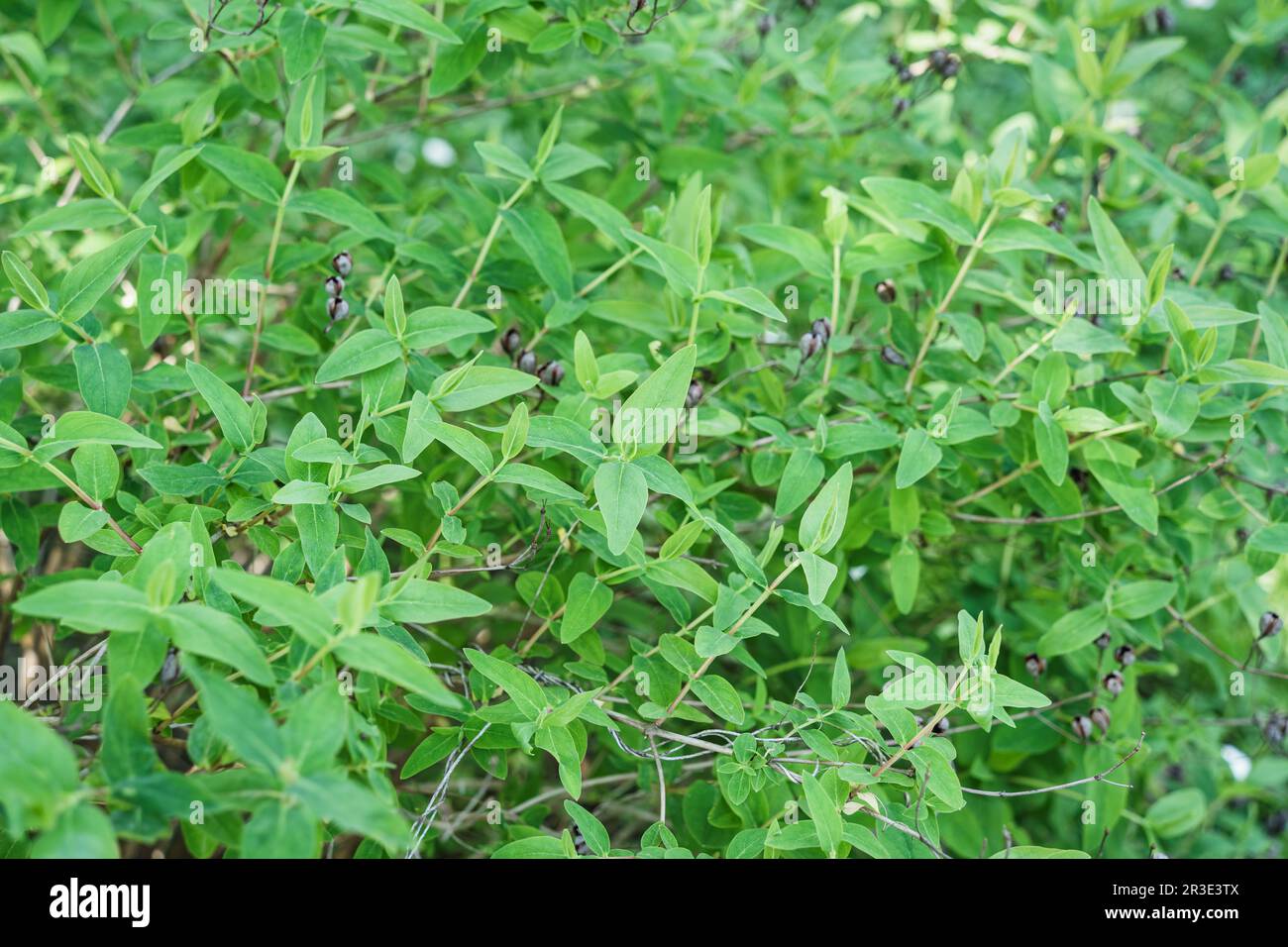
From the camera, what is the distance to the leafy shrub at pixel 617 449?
99cm

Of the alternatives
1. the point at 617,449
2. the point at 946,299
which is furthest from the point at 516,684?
the point at 946,299

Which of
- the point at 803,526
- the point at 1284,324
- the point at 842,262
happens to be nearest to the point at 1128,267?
the point at 1284,324

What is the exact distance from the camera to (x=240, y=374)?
1.36 m

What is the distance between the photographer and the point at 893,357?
1.42 metres

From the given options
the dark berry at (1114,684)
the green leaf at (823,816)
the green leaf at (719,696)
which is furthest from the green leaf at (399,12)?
the dark berry at (1114,684)

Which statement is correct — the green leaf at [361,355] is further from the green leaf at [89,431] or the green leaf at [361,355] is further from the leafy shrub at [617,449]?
the green leaf at [89,431]

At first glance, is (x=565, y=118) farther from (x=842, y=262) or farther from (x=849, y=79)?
(x=842, y=262)

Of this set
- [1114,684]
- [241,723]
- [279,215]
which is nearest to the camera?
[241,723]

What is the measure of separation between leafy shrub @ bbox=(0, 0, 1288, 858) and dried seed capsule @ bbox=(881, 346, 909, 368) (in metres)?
0.02

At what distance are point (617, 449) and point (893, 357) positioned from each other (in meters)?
0.53

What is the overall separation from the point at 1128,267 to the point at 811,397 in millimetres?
422

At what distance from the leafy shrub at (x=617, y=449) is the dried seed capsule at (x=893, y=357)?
0.06 feet

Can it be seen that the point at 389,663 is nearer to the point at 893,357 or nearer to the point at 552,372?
the point at 552,372

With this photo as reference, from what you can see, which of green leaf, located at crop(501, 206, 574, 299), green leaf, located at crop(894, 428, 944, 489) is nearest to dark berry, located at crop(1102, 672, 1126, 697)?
green leaf, located at crop(894, 428, 944, 489)
